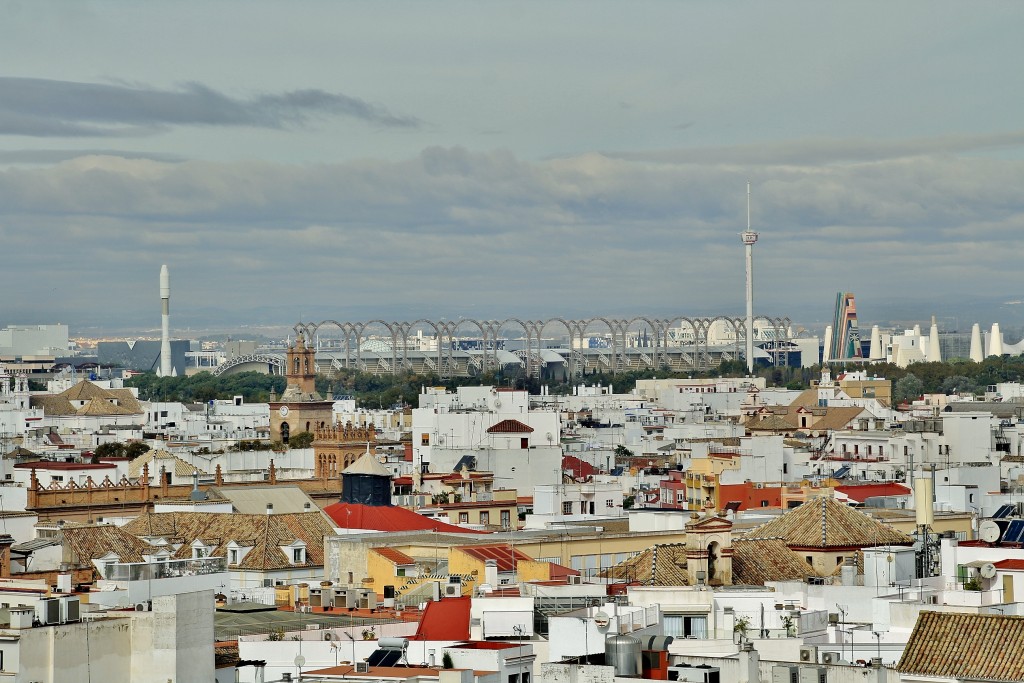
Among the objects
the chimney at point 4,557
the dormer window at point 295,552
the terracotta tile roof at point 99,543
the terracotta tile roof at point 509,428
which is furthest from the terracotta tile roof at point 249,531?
the terracotta tile roof at point 509,428

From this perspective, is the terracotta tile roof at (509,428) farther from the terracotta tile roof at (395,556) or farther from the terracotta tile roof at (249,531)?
the terracotta tile roof at (395,556)

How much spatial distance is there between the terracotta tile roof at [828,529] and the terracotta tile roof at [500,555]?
4.53 metres

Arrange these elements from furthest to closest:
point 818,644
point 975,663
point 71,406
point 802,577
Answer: point 71,406, point 802,577, point 818,644, point 975,663

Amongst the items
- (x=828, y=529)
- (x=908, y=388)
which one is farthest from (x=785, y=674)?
(x=908, y=388)

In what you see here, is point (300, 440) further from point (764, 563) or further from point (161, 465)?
point (764, 563)

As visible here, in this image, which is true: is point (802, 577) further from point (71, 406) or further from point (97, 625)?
point (71, 406)

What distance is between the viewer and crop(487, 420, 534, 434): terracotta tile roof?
275 feet

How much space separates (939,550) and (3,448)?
2614 inches

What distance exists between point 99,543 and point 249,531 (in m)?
4.13

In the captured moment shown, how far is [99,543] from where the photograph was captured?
4812 cm

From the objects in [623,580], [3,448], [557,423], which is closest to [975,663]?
[623,580]

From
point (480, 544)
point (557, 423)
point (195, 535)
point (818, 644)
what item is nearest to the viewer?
point (818, 644)

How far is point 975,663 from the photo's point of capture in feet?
71.3

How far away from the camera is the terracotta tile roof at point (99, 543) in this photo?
46.8 m
